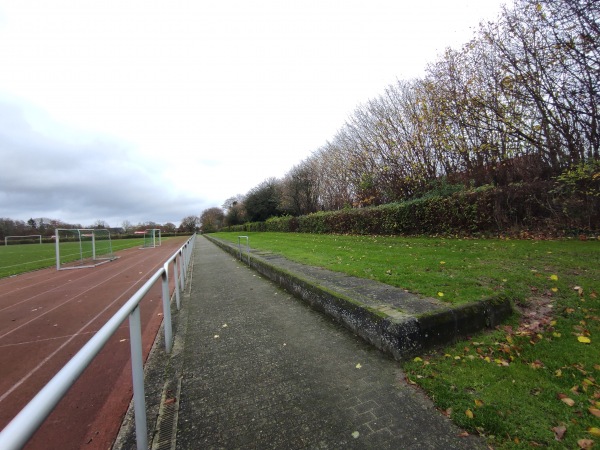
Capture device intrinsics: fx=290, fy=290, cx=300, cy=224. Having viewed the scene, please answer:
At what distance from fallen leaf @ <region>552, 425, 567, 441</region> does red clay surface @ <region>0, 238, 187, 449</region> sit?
3101 mm

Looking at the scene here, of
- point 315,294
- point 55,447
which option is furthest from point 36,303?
point 315,294

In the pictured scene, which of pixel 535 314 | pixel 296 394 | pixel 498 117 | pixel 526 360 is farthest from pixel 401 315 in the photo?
pixel 498 117

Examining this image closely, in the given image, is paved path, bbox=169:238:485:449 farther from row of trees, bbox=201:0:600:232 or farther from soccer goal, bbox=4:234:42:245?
soccer goal, bbox=4:234:42:245

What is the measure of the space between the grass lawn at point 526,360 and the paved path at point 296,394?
0.88 ft

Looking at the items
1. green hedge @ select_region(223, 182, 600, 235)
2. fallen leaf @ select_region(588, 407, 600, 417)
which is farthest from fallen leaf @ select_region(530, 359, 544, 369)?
green hedge @ select_region(223, 182, 600, 235)

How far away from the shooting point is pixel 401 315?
3117 mm

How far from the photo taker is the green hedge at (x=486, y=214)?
Answer: 8.00 meters

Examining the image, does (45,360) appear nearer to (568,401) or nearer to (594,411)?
(568,401)

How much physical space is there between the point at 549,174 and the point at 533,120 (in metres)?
1.93

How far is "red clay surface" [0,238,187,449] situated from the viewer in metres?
2.41

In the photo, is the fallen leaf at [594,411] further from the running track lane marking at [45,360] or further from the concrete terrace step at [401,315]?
the running track lane marking at [45,360]

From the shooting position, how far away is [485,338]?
3.10 metres

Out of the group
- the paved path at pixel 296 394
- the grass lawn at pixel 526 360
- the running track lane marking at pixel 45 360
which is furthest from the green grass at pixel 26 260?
the grass lawn at pixel 526 360

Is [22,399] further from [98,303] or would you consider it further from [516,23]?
[516,23]
